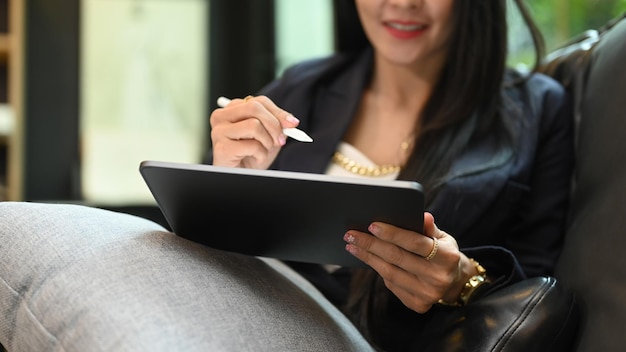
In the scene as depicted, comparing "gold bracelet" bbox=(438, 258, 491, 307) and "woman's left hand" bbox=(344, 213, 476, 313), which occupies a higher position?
"woman's left hand" bbox=(344, 213, 476, 313)

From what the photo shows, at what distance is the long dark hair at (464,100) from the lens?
110 cm

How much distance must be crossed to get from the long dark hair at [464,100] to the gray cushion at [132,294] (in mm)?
252

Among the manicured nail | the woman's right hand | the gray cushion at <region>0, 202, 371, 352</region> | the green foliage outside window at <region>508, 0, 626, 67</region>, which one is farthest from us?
the green foliage outside window at <region>508, 0, 626, 67</region>

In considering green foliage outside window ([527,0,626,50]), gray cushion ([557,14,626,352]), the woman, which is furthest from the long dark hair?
green foliage outside window ([527,0,626,50])

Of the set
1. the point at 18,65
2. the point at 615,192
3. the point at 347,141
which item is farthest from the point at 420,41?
the point at 18,65

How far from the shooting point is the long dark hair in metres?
1.10

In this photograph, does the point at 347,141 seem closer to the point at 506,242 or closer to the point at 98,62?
the point at 506,242

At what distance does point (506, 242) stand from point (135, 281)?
0.59 meters

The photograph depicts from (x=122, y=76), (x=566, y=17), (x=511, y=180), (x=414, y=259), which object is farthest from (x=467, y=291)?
(x=122, y=76)

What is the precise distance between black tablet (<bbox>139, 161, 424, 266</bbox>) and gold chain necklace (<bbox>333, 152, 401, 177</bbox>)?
0.31 metres

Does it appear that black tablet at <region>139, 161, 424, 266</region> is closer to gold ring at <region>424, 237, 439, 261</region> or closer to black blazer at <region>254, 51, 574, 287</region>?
gold ring at <region>424, 237, 439, 261</region>

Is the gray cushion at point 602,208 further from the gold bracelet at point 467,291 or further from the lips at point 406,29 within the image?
the lips at point 406,29

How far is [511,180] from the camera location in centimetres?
109

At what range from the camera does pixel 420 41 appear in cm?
122
